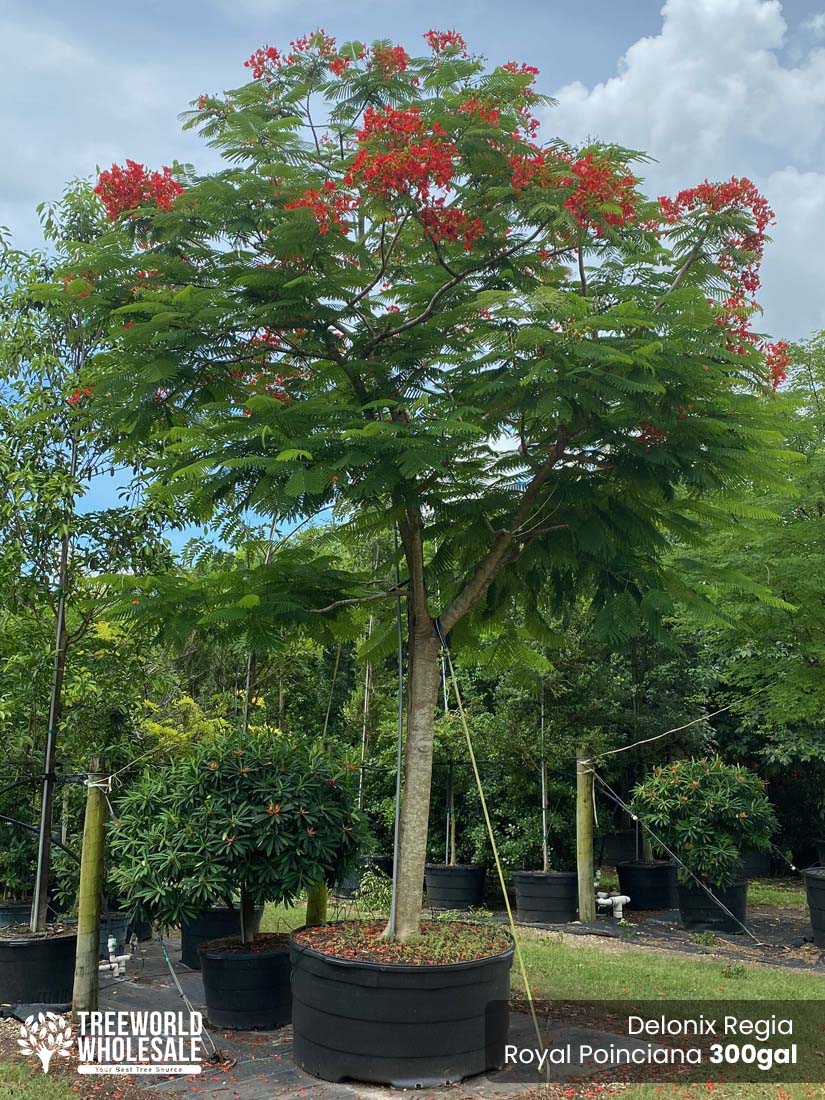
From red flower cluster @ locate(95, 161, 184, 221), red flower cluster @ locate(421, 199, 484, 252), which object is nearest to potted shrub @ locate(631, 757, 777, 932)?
red flower cluster @ locate(421, 199, 484, 252)

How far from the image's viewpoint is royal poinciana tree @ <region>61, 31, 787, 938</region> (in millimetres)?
4559

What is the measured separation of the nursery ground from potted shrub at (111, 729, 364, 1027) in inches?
12.1

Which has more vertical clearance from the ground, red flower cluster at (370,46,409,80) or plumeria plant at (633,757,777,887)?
red flower cluster at (370,46,409,80)

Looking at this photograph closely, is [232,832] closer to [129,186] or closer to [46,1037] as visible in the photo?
[46,1037]

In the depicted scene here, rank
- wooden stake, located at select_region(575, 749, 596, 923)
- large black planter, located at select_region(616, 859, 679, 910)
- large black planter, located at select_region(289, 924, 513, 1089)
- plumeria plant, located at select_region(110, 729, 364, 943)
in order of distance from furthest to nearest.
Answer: large black planter, located at select_region(616, 859, 679, 910) < wooden stake, located at select_region(575, 749, 596, 923) < plumeria plant, located at select_region(110, 729, 364, 943) < large black planter, located at select_region(289, 924, 513, 1089)

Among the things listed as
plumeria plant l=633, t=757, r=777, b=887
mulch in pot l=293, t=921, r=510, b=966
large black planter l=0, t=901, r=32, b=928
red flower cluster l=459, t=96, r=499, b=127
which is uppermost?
red flower cluster l=459, t=96, r=499, b=127

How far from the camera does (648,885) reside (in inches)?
413

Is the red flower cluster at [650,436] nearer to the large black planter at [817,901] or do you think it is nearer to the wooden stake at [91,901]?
the wooden stake at [91,901]

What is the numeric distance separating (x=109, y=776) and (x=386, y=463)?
2.92 meters

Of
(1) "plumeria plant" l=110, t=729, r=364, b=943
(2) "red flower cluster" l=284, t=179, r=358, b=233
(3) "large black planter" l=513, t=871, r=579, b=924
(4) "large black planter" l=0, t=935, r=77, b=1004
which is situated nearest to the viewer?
(2) "red flower cluster" l=284, t=179, r=358, b=233

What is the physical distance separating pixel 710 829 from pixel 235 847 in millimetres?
5714

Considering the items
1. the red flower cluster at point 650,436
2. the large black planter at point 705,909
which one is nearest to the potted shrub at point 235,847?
the red flower cluster at point 650,436

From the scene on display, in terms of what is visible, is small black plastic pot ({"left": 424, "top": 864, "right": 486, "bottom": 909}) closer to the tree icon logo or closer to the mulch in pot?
the mulch in pot

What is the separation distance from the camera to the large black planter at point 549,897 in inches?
386
